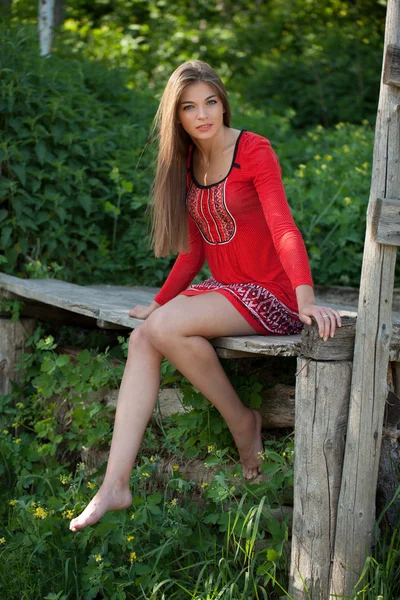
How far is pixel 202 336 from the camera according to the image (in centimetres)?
308

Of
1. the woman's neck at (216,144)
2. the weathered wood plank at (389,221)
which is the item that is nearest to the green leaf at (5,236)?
the woman's neck at (216,144)

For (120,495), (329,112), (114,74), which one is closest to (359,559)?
(120,495)

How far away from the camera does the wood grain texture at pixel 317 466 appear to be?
2736mm

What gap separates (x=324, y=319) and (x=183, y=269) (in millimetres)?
1119

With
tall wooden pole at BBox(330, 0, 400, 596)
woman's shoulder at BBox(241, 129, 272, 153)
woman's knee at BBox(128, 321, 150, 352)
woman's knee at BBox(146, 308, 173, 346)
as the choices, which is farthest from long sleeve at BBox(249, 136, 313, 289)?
woman's knee at BBox(128, 321, 150, 352)

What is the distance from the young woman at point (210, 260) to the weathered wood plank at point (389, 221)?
0.36 m

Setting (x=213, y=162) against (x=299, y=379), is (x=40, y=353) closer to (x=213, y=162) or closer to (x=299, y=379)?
(x=213, y=162)

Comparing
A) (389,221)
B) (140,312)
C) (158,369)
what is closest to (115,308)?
(140,312)

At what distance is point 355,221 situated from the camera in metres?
5.22

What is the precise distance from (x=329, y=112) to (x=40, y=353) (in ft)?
19.4

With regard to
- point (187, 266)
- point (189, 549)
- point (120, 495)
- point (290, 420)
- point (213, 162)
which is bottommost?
point (189, 549)

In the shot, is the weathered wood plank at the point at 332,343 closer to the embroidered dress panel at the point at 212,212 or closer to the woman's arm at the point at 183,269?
the embroidered dress panel at the point at 212,212

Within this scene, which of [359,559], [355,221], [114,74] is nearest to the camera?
[359,559]

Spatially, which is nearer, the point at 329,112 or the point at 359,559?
the point at 359,559
